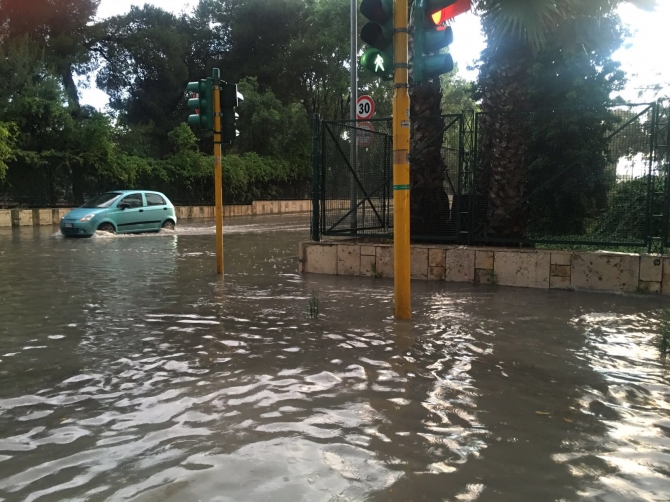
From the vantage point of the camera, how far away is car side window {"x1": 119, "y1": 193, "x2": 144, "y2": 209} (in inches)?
784

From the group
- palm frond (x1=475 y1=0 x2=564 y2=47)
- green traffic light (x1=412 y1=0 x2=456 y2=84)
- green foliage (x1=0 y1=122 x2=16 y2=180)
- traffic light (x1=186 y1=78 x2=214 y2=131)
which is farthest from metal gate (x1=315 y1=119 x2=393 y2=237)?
green foliage (x1=0 y1=122 x2=16 y2=180)

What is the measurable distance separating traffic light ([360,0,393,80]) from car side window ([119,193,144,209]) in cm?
1526

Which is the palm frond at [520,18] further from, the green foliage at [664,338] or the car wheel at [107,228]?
the car wheel at [107,228]

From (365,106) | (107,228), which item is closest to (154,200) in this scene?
(107,228)

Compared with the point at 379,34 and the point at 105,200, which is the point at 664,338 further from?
the point at 105,200

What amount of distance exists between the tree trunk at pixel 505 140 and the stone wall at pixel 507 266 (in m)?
0.74

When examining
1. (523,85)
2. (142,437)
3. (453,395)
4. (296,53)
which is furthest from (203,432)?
(296,53)

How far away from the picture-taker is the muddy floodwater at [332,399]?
3012 millimetres

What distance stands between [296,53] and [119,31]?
1201 cm

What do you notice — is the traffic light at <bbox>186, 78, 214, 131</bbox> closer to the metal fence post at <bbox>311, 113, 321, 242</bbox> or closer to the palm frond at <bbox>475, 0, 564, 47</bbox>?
the metal fence post at <bbox>311, 113, 321, 242</bbox>

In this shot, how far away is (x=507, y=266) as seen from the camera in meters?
9.14

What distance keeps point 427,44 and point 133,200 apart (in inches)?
625

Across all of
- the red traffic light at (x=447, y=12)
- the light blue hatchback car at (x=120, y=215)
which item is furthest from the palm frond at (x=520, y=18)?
the light blue hatchback car at (x=120, y=215)

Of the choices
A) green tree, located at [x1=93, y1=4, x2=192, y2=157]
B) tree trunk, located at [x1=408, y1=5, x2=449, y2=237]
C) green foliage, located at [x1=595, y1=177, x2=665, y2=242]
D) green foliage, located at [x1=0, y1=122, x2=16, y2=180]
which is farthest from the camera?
green tree, located at [x1=93, y1=4, x2=192, y2=157]
